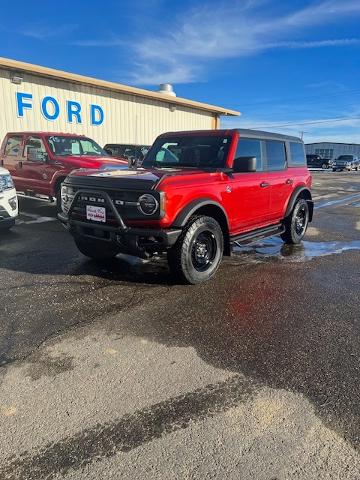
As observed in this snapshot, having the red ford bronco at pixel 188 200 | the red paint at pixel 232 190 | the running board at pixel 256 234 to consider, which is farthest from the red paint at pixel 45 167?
the running board at pixel 256 234

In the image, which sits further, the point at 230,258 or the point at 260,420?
the point at 230,258

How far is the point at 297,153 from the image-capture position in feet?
23.0

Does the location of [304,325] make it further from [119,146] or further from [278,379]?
[119,146]

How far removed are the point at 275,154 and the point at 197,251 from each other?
2575mm

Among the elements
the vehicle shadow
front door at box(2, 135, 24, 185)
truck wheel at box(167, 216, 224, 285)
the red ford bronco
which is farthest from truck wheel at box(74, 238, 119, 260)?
front door at box(2, 135, 24, 185)

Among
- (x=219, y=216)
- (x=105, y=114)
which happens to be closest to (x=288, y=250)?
(x=219, y=216)

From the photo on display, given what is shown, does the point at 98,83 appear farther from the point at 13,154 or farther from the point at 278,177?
the point at 278,177

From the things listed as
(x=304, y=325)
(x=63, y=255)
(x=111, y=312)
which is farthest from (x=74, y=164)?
(x=304, y=325)

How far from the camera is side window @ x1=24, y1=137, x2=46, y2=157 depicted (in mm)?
9445

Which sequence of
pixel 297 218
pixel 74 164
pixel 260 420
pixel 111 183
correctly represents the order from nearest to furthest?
1. pixel 260 420
2. pixel 111 183
3. pixel 297 218
4. pixel 74 164

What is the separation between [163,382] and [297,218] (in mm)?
5085

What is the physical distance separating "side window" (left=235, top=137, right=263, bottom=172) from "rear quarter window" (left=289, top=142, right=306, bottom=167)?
116 cm

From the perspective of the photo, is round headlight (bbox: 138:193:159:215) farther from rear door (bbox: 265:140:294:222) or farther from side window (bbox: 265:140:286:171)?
side window (bbox: 265:140:286:171)

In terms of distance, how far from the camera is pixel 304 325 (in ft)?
12.0
